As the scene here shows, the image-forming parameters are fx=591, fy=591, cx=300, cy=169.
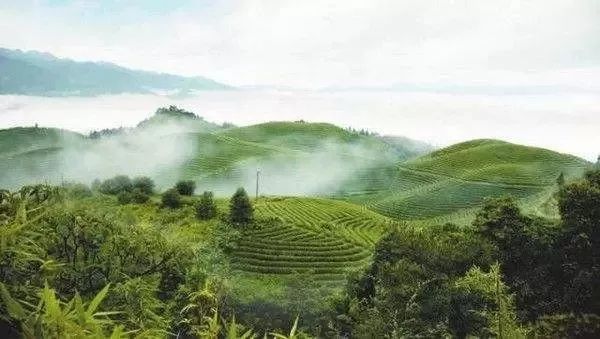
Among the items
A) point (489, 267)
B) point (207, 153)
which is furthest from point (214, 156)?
point (489, 267)

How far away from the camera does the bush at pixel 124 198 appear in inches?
2670

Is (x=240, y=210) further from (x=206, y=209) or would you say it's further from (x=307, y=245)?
(x=307, y=245)

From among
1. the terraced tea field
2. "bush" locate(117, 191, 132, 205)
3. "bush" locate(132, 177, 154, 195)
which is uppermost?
"bush" locate(132, 177, 154, 195)

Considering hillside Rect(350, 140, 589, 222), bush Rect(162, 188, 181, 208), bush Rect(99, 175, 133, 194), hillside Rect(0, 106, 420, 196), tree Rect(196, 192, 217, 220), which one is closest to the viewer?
tree Rect(196, 192, 217, 220)

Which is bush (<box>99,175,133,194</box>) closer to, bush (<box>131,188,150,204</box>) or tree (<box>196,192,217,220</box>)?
bush (<box>131,188,150,204</box>)

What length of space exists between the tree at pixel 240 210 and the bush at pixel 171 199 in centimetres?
1030

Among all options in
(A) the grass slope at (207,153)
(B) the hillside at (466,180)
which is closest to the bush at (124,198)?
(A) the grass slope at (207,153)

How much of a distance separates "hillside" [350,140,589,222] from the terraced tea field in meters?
19.1

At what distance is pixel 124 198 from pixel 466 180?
5357cm

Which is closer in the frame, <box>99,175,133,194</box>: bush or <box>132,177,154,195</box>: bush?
<box>132,177,154,195</box>: bush

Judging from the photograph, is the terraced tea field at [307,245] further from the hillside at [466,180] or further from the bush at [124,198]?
the hillside at [466,180]

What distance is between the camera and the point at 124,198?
68562mm

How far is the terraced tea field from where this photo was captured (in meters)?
50.0

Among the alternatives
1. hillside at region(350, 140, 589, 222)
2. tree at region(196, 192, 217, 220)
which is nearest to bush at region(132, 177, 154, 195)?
tree at region(196, 192, 217, 220)
